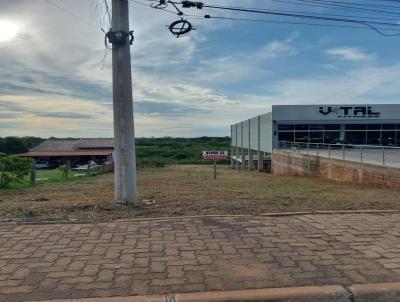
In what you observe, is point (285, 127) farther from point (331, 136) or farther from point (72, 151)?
point (72, 151)

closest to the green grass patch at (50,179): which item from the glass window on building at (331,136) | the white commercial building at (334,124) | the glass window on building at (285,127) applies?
the white commercial building at (334,124)

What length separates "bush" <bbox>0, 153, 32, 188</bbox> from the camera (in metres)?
17.3

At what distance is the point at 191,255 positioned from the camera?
5285 mm

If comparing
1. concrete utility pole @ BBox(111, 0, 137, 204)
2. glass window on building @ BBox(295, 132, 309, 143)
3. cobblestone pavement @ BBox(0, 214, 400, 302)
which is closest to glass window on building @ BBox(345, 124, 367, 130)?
glass window on building @ BBox(295, 132, 309, 143)

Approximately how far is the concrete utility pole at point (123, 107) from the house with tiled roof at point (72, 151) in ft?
233

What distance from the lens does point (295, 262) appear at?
198 inches

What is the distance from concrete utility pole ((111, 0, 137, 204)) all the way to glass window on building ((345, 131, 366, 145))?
4155cm

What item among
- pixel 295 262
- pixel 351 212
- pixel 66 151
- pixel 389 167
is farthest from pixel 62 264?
pixel 66 151

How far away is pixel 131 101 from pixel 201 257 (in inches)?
186

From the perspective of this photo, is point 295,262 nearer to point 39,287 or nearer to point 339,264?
point 339,264

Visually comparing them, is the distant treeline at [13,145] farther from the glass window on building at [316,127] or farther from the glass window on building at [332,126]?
the glass window on building at [332,126]

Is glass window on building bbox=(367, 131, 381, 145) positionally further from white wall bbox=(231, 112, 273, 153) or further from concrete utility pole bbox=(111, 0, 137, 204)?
concrete utility pole bbox=(111, 0, 137, 204)

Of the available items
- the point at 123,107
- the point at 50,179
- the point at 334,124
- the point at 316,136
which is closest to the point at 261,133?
the point at 316,136

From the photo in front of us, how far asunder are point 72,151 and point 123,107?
8528 cm
